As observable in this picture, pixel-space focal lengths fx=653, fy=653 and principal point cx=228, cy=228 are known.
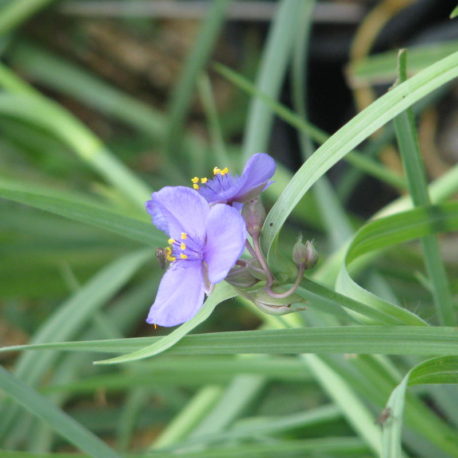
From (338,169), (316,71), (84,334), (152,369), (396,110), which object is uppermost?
(316,71)

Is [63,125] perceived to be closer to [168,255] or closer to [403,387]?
[168,255]

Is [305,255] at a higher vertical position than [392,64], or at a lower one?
lower

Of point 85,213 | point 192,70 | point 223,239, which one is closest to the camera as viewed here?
point 223,239

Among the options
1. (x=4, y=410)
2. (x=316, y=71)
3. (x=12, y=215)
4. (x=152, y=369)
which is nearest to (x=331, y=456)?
(x=152, y=369)

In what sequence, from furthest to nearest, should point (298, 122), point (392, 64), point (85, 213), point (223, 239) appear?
point (392, 64)
point (298, 122)
point (85, 213)
point (223, 239)

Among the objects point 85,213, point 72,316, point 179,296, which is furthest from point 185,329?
point 72,316

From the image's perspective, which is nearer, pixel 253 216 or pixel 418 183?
pixel 253 216

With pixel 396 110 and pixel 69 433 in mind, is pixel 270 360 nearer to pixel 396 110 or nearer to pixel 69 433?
pixel 69 433
